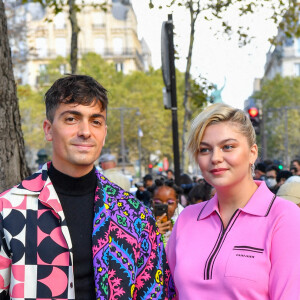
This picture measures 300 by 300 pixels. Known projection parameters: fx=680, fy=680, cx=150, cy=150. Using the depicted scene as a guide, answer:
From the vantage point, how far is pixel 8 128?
14.6 ft

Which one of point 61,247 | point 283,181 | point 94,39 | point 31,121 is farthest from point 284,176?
point 94,39

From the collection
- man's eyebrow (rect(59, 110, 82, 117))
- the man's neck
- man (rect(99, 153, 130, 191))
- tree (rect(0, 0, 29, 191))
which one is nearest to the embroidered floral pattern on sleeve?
the man's neck

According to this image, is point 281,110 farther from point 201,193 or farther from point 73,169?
point 73,169

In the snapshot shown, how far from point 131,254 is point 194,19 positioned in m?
16.1

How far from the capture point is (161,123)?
59031 mm

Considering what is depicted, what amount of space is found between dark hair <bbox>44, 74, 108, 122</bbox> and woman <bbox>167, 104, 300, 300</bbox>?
500mm

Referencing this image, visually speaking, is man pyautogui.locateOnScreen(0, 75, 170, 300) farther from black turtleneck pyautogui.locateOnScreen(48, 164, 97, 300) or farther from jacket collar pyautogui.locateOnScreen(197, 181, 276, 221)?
jacket collar pyautogui.locateOnScreen(197, 181, 276, 221)

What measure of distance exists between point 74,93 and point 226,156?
74 cm

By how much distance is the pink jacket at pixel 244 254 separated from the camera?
2812mm

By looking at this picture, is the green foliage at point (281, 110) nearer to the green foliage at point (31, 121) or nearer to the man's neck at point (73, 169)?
the green foliage at point (31, 121)

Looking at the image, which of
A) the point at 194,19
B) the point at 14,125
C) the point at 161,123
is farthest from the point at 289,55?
the point at 14,125

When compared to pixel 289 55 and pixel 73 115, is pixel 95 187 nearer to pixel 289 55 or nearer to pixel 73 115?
pixel 73 115

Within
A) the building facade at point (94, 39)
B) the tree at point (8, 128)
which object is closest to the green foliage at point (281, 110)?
the building facade at point (94, 39)

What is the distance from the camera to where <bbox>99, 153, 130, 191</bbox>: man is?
27.4ft
